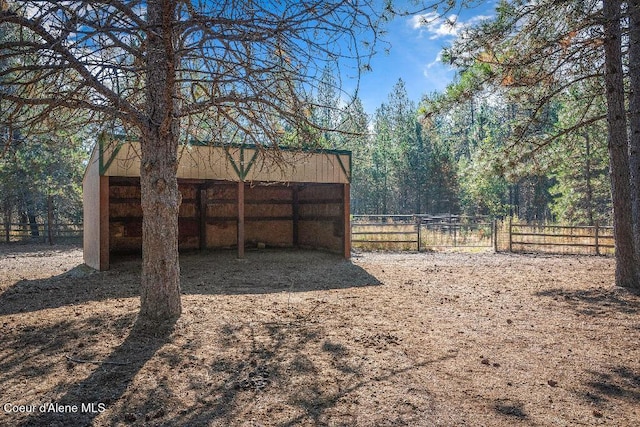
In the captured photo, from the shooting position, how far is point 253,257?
9523 millimetres

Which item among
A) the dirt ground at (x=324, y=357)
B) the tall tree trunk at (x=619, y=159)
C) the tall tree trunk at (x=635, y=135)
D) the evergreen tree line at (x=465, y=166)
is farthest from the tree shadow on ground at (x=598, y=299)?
the evergreen tree line at (x=465, y=166)

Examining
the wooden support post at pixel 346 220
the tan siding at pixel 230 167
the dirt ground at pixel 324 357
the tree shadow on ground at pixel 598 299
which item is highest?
the tan siding at pixel 230 167

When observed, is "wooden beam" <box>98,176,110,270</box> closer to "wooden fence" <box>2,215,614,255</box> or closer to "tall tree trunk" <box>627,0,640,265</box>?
"wooden fence" <box>2,215,614,255</box>

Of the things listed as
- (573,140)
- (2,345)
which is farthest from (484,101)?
(2,345)

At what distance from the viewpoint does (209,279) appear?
6.93m

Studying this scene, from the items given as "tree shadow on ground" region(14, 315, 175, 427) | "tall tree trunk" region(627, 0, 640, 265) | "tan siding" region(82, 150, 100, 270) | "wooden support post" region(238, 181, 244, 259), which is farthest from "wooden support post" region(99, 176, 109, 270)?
"tall tree trunk" region(627, 0, 640, 265)

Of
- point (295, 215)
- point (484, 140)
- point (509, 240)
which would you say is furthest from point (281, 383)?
point (484, 140)

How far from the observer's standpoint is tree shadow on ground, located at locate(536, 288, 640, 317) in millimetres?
5020

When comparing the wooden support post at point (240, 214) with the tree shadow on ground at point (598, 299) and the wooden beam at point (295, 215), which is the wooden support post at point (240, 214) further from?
the tree shadow on ground at point (598, 299)

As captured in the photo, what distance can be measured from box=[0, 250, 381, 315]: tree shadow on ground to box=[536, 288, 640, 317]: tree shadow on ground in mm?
2717

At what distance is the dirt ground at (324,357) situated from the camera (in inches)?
95.3

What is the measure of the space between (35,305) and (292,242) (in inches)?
294

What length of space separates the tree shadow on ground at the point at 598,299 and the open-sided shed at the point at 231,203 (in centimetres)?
479

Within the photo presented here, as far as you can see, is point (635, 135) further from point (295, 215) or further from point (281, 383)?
point (295, 215)
